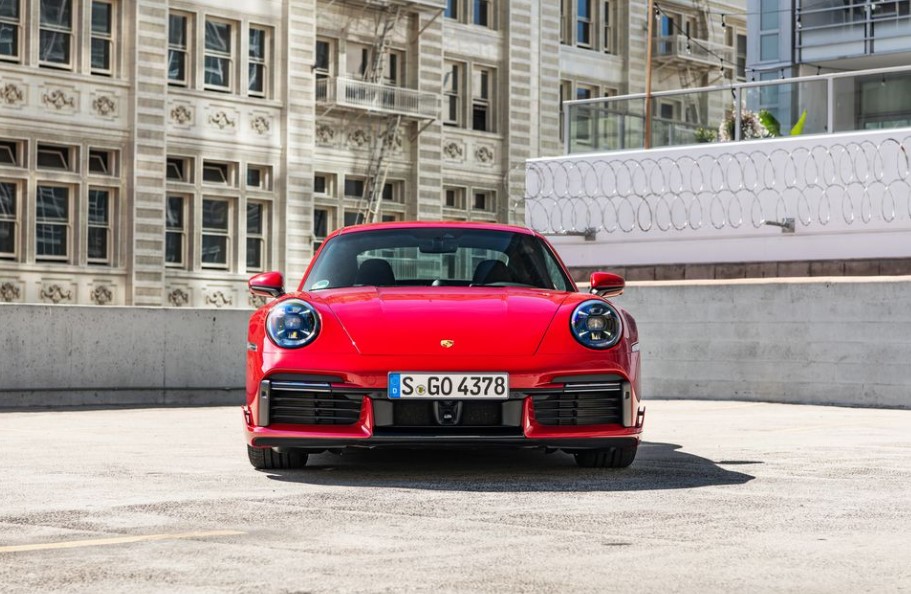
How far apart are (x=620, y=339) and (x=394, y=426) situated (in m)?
1.29

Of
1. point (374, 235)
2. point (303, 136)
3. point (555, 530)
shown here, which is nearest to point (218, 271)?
point (303, 136)

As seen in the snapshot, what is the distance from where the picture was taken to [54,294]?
3725cm

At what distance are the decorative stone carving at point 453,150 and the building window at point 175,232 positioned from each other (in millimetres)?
9328

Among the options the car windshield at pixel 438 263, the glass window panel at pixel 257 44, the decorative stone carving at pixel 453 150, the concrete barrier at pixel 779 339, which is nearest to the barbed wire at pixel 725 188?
the concrete barrier at pixel 779 339

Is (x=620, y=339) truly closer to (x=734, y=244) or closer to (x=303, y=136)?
(x=734, y=244)

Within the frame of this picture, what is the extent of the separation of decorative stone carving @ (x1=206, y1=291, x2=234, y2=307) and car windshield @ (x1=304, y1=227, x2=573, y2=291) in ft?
102

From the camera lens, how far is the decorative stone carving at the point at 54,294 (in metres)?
37.0

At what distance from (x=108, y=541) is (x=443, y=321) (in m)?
2.69

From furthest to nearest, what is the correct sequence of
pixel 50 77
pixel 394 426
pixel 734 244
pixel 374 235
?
1. pixel 50 77
2. pixel 734 244
3. pixel 374 235
4. pixel 394 426

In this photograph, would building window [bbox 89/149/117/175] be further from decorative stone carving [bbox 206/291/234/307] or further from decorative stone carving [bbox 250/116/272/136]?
decorative stone carving [bbox 250/116/272/136]

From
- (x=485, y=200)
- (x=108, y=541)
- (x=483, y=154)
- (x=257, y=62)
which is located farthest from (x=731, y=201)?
(x=485, y=200)

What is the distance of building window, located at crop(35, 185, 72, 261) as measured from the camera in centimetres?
3738

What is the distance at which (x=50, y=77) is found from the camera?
37.3 m

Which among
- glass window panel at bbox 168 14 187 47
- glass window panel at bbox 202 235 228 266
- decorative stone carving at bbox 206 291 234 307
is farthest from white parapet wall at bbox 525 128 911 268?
glass window panel at bbox 168 14 187 47
